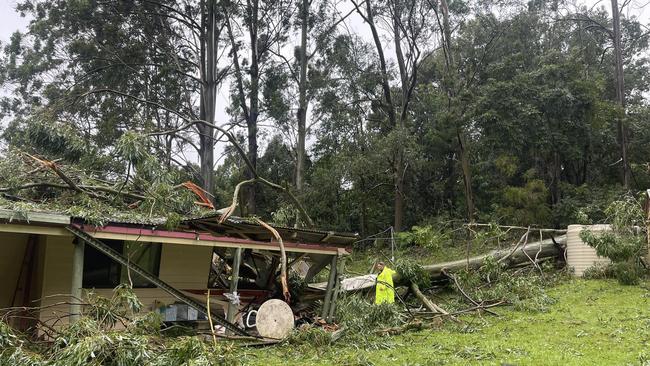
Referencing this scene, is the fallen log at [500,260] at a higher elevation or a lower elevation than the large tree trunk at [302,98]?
lower

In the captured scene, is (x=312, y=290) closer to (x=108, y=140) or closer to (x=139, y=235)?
(x=139, y=235)

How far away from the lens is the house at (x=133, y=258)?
7.62m

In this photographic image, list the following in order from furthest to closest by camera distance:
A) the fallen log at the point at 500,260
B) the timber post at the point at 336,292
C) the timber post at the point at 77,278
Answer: the fallen log at the point at 500,260, the timber post at the point at 336,292, the timber post at the point at 77,278

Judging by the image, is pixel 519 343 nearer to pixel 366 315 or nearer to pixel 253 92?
pixel 366 315

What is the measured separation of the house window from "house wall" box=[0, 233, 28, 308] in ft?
3.59

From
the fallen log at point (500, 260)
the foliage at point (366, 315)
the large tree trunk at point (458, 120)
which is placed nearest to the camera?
the foliage at point (366, 315)

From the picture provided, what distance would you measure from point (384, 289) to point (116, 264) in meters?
5.24

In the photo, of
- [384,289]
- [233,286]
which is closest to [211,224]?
[233,286]

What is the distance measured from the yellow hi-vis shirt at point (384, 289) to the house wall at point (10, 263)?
6.46m

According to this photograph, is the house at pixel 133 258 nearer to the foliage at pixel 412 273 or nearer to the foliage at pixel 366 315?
the foliage at pixel 366 315

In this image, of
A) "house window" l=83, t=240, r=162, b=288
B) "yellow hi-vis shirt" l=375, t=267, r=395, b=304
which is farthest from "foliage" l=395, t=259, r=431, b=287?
"house window" l=83, t=240, r=162, b=288

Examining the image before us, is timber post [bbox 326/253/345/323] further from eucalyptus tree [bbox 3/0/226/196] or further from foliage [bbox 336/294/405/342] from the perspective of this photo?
eucalyptus tree [bbox 3/0/226/196]

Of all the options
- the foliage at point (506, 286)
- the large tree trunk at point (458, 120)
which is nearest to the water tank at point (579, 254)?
the foliage at point (506, 286)

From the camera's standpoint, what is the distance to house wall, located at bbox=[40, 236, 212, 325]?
913cm
